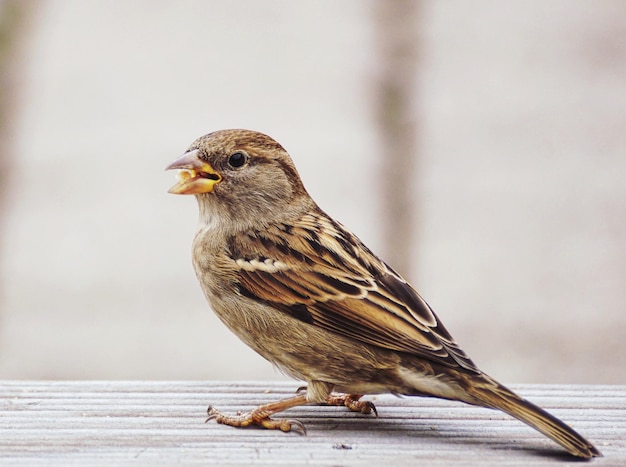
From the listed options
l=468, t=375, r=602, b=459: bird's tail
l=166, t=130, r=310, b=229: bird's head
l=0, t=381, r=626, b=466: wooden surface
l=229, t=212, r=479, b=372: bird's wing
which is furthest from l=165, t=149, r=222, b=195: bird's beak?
l=468, t=375, r=602, b=459: bird's tail

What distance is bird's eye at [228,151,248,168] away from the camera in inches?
135

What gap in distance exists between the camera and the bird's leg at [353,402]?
317 cm

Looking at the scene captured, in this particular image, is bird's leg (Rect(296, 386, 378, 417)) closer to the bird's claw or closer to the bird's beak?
the bird's claw

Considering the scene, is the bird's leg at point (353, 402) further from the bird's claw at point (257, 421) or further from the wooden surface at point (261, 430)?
the bird's claw at point (257, 421)

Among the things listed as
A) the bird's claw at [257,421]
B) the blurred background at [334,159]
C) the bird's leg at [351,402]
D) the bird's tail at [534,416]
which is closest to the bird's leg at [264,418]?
the bird's claw at [257,421]

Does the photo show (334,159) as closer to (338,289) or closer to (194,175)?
(194,175)

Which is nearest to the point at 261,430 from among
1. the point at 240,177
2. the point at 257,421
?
the point at 257,421

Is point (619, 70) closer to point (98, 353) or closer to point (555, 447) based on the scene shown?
point (98, 353)

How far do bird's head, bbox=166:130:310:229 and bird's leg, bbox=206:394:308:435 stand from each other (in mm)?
629

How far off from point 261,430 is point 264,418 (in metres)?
0.04

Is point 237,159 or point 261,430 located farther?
point 237,159

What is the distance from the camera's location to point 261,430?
2.97m

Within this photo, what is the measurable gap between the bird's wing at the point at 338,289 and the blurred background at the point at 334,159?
107 inches

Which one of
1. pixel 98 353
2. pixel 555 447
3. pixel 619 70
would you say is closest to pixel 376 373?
pixel 555 447
